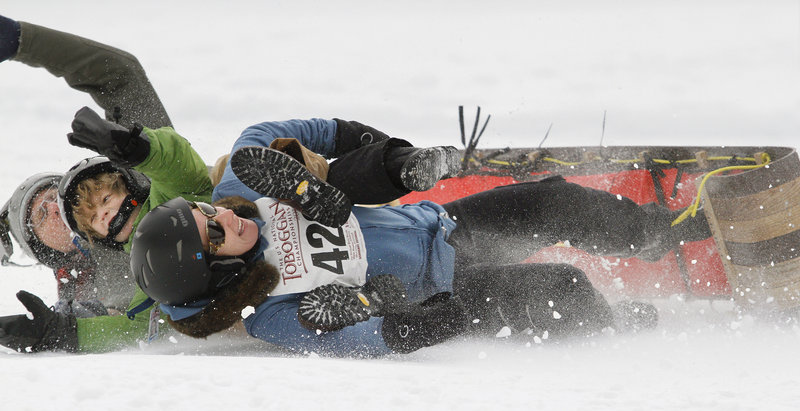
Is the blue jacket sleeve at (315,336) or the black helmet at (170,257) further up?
the black helmet at (170,257)

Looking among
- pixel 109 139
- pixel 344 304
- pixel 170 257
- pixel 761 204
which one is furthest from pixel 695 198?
pixel 109 139

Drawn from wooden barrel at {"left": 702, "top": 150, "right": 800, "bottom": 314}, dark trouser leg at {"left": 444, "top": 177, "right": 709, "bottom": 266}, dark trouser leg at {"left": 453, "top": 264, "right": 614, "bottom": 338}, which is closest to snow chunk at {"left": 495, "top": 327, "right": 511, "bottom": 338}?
dark trouser leg at {"left": 453, "top": 264, "right": 614, "bottom": 338}

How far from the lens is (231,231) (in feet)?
5.65

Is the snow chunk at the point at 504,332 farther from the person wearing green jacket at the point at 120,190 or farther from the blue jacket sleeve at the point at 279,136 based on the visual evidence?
the person wearing green jacket at the point at 120,190

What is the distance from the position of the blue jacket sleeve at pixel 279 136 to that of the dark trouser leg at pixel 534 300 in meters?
0.69

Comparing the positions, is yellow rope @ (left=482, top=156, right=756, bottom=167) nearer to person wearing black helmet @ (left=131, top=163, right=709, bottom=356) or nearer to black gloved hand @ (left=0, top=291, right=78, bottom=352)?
person wearing black helmet @ (left=131, top=163, right=709, bottom=356)

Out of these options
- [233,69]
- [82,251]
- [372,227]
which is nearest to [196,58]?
[233,69]

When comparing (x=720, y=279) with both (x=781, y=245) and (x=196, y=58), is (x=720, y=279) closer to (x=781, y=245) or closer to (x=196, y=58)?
(x=781, y=245)

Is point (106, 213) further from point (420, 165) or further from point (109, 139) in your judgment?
point (420, 165)

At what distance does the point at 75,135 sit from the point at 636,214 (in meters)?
1.98

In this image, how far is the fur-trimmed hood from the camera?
1757mm

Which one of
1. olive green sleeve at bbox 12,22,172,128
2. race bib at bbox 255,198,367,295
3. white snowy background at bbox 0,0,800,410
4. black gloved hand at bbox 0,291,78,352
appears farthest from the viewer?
olive green sleeve at bbox 12,22,172,128

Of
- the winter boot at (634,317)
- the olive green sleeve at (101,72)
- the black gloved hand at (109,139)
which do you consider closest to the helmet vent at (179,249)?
the black gloved hand at (109,139)

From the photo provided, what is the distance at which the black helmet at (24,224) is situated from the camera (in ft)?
7.98
